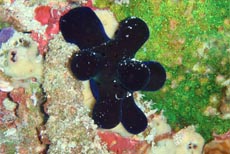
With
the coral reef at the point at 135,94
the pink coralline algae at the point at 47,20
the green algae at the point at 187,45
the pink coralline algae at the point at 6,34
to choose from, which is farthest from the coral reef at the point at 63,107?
the green algae at the point at 187,45

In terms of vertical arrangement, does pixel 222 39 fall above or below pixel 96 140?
above

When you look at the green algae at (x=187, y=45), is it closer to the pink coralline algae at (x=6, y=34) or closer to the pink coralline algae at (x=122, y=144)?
the pink coralline algae at (x=122, y=144)

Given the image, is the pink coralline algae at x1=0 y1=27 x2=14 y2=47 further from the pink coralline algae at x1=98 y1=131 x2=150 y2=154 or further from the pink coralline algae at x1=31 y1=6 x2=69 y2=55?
the pink coralline algae at x1=98 y1=131 x2=150 y2=154

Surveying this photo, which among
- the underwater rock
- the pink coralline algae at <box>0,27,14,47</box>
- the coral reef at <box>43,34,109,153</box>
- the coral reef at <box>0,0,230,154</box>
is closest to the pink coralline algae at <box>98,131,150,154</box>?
the coral reef at <box>0,0,230,154</box>

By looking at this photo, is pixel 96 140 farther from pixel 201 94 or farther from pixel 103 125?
pixel 201 94

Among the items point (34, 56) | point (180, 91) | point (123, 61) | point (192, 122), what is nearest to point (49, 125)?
point (34, 56)

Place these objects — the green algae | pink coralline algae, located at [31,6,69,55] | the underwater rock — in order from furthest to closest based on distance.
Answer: the green algae
pink coralline algae, located at [31,6,69,55]
the underwater rock
